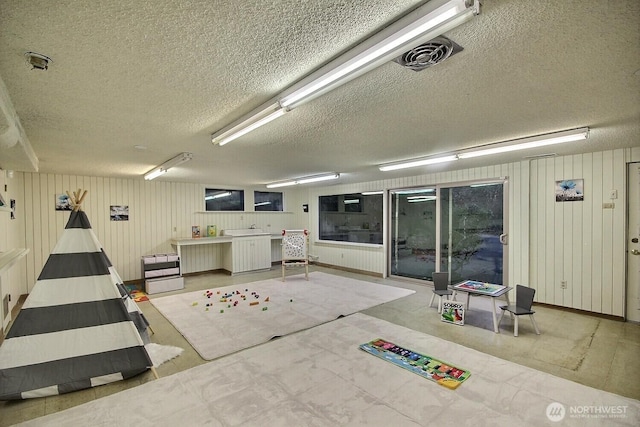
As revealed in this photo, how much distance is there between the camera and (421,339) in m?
3.51

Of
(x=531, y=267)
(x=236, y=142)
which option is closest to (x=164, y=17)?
(x=236, y=142)

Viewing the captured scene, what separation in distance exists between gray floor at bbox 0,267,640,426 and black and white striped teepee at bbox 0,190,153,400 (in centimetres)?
14

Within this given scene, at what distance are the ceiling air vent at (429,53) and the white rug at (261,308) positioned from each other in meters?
3.30

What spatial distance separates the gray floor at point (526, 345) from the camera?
254 cm

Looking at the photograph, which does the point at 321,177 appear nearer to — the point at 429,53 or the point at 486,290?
the point at 486,290

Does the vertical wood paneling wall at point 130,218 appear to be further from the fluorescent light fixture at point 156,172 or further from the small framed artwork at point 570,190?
the small framed artwork at point 570,190

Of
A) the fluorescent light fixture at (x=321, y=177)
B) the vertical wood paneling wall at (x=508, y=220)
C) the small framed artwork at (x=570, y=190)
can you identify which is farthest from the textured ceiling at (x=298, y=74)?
the fluorescent light fixture at (x=321, y=177)

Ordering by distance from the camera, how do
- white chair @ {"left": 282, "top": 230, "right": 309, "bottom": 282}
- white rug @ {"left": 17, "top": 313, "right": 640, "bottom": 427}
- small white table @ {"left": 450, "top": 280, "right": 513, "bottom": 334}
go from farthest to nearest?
white chair @ {"left": 282, "top": 230, "right": 309, "bottom": 282} < small white table @ {"left": 450, "top": 280, "right": 513, "bottom": 334} < white rug @ {"left": 17, "top": 313, "right": 640, "bottom": 427}

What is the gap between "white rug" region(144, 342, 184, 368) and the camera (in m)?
3.11

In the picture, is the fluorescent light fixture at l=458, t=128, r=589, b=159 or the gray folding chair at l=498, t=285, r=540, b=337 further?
the gray folding chair at l=498, t=285, r=540, b=337

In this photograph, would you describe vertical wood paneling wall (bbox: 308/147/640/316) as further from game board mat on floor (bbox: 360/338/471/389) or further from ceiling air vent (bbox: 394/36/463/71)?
ceiling air vent (bbox: 394/36/463/71)

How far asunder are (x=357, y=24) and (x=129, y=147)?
11.6ft

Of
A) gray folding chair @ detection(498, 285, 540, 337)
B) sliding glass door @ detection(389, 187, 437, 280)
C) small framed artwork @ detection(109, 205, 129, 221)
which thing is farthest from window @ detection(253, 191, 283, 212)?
gray folding chair @ detection(498, 285, 540, 337)

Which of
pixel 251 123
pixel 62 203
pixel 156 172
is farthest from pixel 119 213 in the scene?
pixel 251 123
